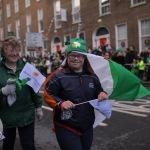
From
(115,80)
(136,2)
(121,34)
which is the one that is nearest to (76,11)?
(121,34)

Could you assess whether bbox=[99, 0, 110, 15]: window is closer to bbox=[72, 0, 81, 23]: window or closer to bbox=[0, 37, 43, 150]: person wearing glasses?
bbox=[72, 0, 81, 23]: window

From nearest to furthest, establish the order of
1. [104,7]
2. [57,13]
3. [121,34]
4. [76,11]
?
[121,34] → [104,7] → [76,11] → [57,13]

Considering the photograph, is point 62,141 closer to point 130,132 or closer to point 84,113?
point 84,113

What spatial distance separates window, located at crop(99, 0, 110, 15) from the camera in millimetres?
19734

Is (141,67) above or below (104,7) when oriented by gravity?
below

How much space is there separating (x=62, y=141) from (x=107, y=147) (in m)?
2.13

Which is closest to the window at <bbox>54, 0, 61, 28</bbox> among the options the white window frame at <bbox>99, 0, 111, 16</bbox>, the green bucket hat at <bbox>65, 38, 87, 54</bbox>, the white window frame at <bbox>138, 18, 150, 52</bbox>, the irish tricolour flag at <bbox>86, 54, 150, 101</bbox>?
the white window frame at <bbox>99, 0, 111, 16</bbox>

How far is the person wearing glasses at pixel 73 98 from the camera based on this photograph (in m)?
2.77

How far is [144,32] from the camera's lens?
685 inches

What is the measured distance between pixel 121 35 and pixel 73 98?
16.7 m

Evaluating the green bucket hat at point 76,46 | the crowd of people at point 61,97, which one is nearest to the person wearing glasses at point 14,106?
the crowd of people at point 61,97

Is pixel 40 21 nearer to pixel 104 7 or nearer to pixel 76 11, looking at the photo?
pixel 76 11

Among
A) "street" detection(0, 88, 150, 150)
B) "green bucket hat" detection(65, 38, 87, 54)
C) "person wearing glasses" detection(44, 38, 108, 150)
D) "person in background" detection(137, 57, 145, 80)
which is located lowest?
"street" detection(0, 88, 150, 150)

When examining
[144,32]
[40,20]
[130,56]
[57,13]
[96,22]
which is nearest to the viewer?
[130,56]
